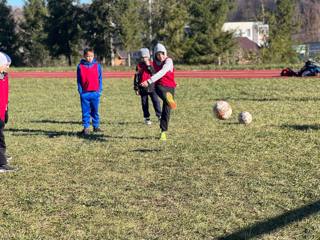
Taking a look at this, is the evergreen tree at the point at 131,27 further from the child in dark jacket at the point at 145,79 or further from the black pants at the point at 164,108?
the black pants at the point at 164,108

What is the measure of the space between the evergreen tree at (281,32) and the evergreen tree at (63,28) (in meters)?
19.5

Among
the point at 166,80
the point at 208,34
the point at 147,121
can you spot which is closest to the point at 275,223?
the point at 166,80

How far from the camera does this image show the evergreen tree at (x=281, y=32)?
139ft

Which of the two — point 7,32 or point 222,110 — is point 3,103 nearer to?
point 222,110

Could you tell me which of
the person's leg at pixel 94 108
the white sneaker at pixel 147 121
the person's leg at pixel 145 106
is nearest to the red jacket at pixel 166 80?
the person's leg at pixel 94 108

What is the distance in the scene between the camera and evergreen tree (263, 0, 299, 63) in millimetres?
42406

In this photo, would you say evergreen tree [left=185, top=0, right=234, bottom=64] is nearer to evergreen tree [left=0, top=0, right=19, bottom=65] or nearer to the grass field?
evergreen tree [left=0, top=0, right=19, bottom=65]

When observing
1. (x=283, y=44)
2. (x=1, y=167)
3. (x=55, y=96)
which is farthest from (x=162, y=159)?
(x=283, y=44)

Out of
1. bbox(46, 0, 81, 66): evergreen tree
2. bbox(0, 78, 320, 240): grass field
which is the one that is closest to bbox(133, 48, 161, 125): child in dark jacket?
bbox(0, 78, 320, 240): grass field

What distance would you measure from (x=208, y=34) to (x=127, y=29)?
7.93 meters

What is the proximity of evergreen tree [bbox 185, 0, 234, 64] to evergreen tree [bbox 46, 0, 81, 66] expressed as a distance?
42.2 ft

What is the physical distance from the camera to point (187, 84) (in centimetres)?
2288

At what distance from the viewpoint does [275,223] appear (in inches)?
188

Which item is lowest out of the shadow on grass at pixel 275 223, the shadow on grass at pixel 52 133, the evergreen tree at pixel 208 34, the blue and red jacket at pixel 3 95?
the shadow on grass at pixel 275 223
